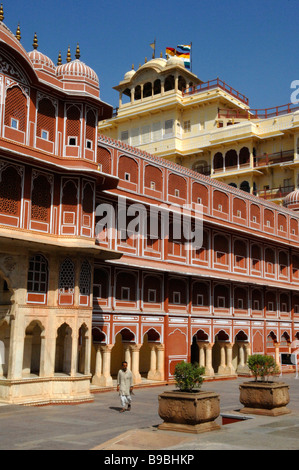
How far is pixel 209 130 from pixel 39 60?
28.8m

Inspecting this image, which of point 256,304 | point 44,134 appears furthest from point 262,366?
point 256,304

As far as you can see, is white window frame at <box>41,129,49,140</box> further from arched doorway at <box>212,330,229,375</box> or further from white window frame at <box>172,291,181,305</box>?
arched doorway at <box>212,330,229,375</box>

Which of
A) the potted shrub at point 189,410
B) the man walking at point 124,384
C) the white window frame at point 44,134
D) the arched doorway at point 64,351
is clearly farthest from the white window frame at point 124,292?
the potted shrub at point 189,410

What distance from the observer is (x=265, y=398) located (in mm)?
15398

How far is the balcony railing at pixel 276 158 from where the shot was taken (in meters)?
44.7

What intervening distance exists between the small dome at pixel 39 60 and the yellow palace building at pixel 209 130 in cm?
2696

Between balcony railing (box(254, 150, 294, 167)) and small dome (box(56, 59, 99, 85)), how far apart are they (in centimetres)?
2694

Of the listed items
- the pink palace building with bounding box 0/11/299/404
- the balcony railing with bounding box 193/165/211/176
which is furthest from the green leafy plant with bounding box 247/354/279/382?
the balcony railing with bounding box 193/165/211/176

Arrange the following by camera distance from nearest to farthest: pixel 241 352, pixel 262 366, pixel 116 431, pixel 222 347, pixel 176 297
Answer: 1. pixel 116 431
2. pixel 262 366
3. pixel 176 297
4. pixel 222 347
5. pixel 241 352

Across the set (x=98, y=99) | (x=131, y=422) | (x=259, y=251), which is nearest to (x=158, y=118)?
(x=259, y=251)

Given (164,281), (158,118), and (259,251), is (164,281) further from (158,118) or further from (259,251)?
(158,118)

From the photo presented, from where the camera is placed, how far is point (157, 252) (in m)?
26.9

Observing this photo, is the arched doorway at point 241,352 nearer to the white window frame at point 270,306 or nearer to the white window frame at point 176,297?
the white window frame at point 270,306

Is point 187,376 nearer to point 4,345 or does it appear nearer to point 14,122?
point 4,345
